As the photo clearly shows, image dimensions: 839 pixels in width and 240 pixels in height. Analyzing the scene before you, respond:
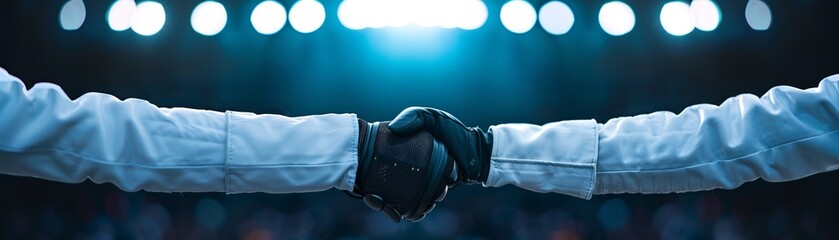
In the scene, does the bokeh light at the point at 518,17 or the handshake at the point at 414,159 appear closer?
the handshake at the point at 414,159

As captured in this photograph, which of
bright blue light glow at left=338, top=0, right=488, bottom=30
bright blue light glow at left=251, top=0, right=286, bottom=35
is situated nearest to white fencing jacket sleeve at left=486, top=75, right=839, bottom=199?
bright blue light glow at left=338, top=0, right=488, bottom=30

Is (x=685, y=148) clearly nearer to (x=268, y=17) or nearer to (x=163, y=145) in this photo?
(x=163, y=145)

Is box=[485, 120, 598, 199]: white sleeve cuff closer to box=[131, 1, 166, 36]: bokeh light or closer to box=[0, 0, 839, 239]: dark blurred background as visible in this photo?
box=[0, 0, 839, 239]: dark blurred background

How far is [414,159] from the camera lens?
93cm

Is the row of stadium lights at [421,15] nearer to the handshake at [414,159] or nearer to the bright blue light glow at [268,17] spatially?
the bright blue light glow at [268,17]

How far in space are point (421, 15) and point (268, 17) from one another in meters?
0.49

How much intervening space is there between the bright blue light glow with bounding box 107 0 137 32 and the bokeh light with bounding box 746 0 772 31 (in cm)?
197

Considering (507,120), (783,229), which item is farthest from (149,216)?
(783,229)

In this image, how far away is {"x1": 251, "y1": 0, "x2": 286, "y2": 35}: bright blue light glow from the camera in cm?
250

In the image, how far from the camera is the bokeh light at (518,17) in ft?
8.27

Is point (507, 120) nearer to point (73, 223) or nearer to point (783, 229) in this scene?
point (783, 229)

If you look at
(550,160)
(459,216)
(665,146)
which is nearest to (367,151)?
(550,160)

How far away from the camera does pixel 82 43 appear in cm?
244

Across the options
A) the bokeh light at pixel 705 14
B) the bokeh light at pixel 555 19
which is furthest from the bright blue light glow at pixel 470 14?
the bokeh light at pixel 705 14
